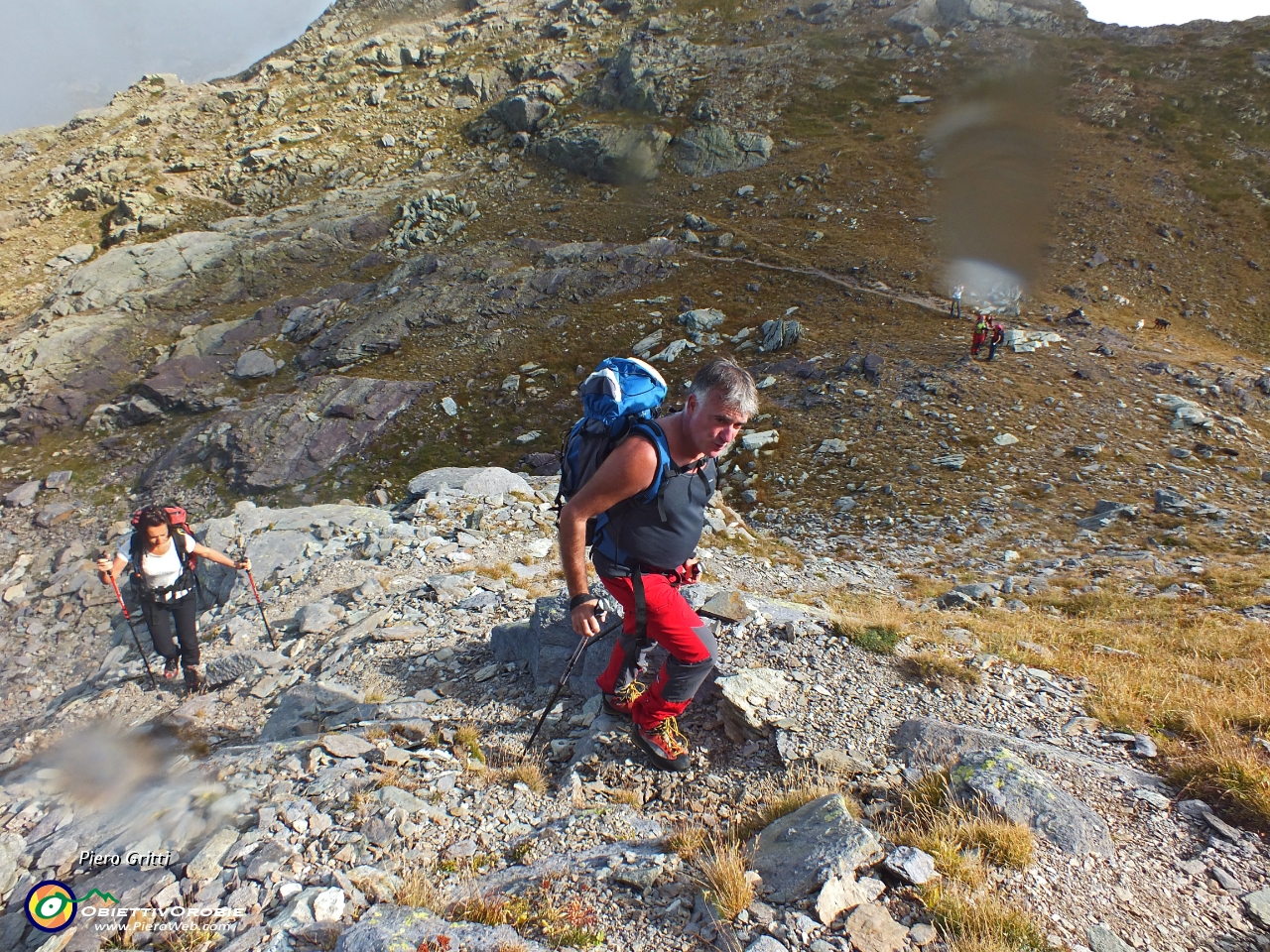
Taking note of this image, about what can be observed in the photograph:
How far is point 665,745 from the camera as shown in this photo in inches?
180

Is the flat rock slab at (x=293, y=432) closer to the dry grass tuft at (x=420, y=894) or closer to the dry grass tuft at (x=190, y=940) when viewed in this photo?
the dry grass tuft at (x=190, y=940)

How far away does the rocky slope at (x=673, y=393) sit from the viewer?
3.74 metres

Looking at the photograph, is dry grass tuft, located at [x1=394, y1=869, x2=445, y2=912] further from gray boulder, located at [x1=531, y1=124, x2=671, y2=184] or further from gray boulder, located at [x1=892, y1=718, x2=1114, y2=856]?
gray boulder, located at [x1=531, y1=124, x2=671, y2=184]

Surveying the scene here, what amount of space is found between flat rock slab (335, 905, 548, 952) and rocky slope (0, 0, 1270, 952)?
30mm

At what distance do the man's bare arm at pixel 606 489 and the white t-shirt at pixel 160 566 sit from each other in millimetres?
6396

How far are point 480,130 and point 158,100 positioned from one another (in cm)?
2881

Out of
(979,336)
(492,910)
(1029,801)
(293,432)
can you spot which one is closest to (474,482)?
(492,910)

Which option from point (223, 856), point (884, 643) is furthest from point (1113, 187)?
point (223, 856)

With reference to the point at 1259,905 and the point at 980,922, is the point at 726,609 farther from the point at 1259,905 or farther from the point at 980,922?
the point at 1259,905

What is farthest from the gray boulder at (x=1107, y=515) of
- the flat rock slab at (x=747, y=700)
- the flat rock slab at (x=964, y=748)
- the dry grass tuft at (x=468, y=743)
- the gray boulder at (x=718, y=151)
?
the gray boulder at (x=718, y=151)

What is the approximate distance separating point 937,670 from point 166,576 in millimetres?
8642

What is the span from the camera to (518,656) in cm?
641

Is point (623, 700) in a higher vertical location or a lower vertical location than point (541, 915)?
lower

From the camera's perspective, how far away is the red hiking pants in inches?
159
